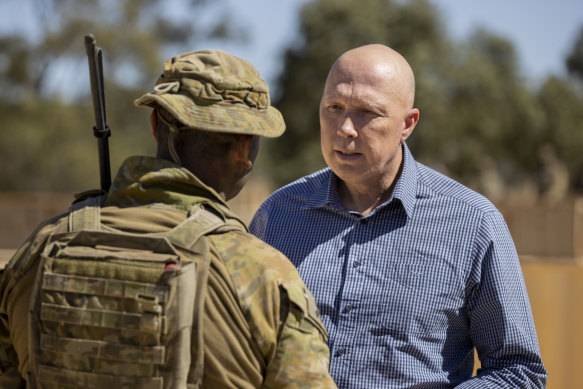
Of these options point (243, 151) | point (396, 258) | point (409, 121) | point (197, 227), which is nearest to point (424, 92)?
point (409, 121)

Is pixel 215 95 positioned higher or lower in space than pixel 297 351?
higher

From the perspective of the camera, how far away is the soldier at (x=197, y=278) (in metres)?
1.89

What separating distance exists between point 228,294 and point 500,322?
3.78 ft

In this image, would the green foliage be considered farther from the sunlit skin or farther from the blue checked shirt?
the blue checked shirt

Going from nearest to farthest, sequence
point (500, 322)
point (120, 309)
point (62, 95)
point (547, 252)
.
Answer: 1. point (120, 309)
2. point (500, 322)
3. point (547, 252)
4. point (62, 95)

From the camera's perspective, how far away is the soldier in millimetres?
1895

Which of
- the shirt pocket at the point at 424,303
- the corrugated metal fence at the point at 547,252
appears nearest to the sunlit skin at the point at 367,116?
the shirt pocket at the point at 424,303

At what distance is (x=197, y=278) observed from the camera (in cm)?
190

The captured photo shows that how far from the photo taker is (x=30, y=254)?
2.00 meters

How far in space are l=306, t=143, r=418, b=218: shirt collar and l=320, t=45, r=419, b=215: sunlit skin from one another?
75mm

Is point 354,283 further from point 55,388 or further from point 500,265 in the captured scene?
point 55,388

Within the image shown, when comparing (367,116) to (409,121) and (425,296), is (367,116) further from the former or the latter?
(425,296)

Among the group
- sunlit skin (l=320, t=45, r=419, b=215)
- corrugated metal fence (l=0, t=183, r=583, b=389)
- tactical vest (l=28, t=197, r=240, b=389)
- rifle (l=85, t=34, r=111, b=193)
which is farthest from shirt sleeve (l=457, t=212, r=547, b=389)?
corrugated metal fence (l=0, t=183, r=583, b=389)

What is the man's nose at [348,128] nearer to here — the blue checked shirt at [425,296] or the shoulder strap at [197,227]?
the blue checked shirt at [425,296]
